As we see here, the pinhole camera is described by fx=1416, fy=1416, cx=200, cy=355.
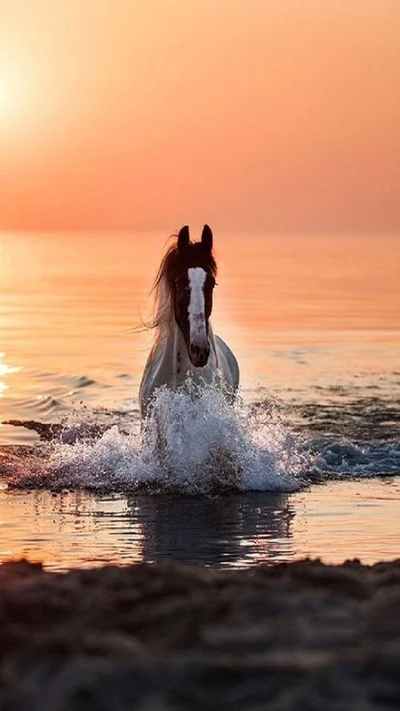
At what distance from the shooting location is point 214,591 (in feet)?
14.7

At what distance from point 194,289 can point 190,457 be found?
4.72 ft

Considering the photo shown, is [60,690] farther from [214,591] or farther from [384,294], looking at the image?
[384,294]

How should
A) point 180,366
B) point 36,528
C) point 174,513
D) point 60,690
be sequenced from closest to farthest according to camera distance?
point 60,690, point 36,528, point 174,513, point 180,366

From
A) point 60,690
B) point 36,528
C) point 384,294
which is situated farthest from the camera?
point 384,294

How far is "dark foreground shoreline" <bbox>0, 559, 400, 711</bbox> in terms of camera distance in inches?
136

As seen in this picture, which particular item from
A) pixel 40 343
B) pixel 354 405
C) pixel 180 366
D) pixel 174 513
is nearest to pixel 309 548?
pixel 174 513

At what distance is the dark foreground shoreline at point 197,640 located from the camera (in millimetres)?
3461

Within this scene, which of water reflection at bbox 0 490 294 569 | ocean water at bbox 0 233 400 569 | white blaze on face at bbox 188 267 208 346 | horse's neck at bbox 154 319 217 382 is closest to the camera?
water reflection at bbox 0 490 294 569

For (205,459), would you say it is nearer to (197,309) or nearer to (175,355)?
(175,355)

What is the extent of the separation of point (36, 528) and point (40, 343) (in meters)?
16.9

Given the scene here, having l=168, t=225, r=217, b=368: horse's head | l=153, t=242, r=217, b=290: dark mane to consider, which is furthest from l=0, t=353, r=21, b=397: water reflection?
l=168, t=225, r=217, b=368: horse's head

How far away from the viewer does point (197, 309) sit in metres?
10.7

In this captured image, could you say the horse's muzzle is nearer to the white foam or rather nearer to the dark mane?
the white foam

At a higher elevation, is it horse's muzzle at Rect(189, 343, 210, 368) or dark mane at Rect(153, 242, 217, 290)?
dark mane at Rect(153, 242, 217, 290)
